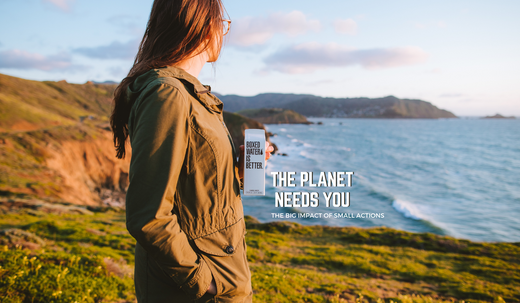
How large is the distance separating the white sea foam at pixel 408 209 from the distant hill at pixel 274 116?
373 feet

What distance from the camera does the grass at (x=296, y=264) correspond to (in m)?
4.04

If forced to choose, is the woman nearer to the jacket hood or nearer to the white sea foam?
the jacket hood

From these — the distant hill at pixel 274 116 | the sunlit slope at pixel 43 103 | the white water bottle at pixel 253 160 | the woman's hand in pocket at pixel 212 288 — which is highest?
the distant hill at pixel 274 116

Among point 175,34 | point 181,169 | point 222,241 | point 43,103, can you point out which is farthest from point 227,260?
point 43,103

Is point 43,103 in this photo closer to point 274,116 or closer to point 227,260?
point 227,260

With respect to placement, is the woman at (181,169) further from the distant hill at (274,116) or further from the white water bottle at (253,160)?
the distant hill at (274,116)

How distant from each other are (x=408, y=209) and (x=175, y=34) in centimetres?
2614

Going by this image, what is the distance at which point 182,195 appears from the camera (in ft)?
4.57

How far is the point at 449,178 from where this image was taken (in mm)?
37469

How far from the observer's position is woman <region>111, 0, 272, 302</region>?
1193 millimetres

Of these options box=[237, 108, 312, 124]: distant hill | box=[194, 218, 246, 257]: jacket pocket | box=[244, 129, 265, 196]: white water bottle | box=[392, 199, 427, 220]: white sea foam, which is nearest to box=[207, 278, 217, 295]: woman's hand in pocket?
box=[194, 218, 246, 257]: jacket pocket

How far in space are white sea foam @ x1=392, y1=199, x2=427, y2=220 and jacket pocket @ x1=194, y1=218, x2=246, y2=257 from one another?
2392 cm

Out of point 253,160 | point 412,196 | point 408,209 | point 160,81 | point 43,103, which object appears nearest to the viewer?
point 160,81

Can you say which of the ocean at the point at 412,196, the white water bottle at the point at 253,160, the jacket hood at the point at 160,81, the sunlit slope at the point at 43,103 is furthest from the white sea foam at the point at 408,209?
the sunlit slope at the point at 43,103
